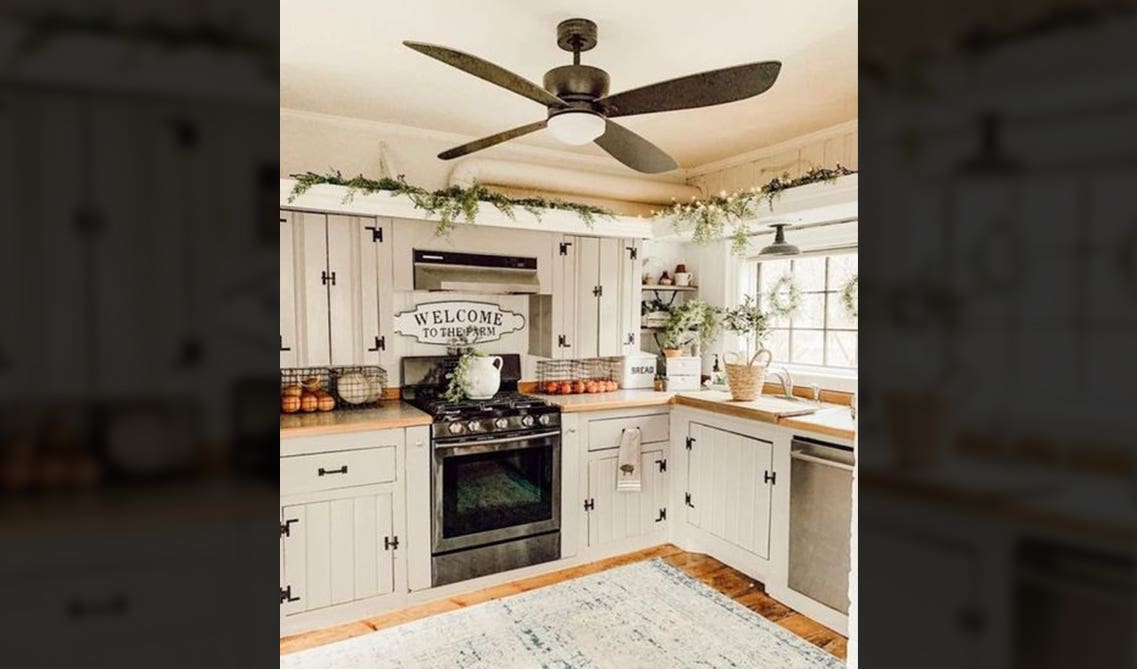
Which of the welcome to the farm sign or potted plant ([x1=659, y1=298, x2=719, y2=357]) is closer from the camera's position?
the welcome to the farm sign

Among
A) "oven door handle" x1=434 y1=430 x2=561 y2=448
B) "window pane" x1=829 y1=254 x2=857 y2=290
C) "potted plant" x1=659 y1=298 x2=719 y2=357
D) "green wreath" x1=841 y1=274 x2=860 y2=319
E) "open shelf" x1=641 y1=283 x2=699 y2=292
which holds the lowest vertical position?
"oven door handle" x1=434 y1=430 x2=561 y2=448

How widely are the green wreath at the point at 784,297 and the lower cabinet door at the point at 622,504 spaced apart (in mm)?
1214

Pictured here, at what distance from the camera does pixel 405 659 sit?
2.45 metres

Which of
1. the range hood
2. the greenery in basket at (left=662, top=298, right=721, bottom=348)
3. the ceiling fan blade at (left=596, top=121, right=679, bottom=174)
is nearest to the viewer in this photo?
the ceiling fan blade at (left=596, top=121, right=679, bottom=174)

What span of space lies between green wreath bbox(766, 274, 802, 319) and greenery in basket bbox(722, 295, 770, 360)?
77 millimetres

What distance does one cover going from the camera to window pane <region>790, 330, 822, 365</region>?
374 centimetres

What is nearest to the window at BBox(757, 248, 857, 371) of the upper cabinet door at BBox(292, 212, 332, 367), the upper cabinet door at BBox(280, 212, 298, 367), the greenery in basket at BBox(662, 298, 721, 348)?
the greenery in basket at BBox(662, 298, 721, 348)

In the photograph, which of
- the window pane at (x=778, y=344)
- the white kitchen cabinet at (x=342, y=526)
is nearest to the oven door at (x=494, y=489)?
the white kitchen cabinet at (x=342, y=526)

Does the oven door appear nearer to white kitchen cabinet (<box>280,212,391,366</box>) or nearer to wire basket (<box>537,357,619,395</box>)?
wire basket (<box>537,357,619,395</box>)

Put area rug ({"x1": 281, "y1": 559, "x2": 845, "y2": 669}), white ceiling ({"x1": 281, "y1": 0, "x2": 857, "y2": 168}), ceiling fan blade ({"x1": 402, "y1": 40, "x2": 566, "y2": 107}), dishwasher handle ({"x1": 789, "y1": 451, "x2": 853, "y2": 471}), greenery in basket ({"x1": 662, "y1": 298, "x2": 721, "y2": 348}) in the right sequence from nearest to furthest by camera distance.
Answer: ceiling fan blade ({"x1": 402, "y1": 40, "x2": 566, "y2": 107}) → white ceiling ({"x1": 281, "y1": 0, "x2": 857, "y2": 168}) → area rug ({"x1": 281, "y1": 559, "x2": 845, "y2": 669}) → dishwasher handle ({"x1": 789, "y1": 451, "x2": 853, "y2": 471}) → greenery in basket ({"x1": 662, "y1": 298, "x2": 721, "y2": 348})
